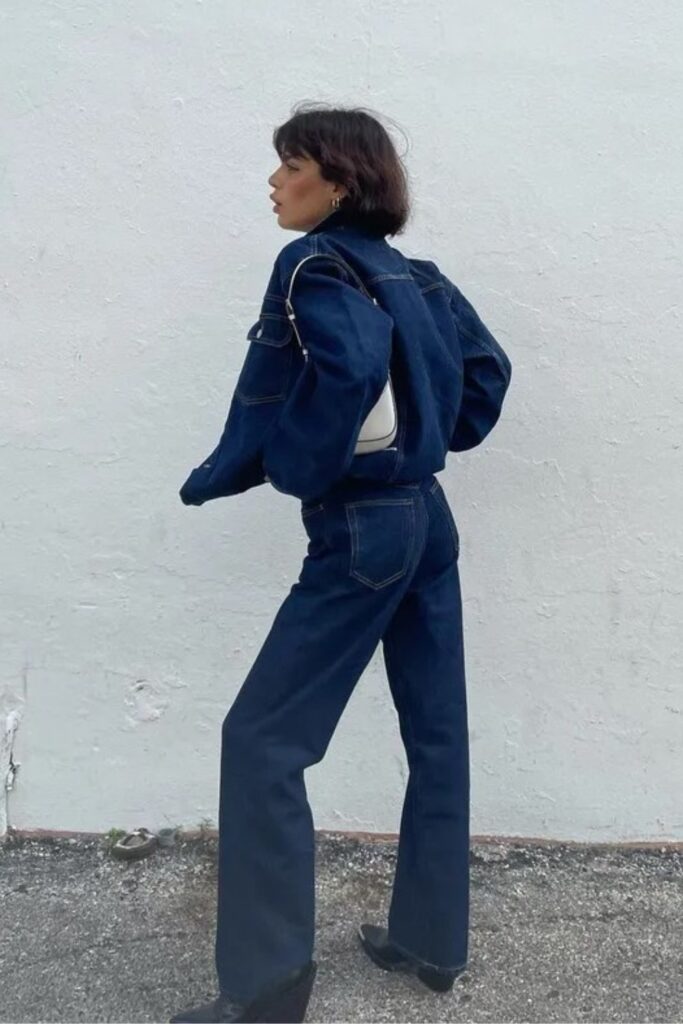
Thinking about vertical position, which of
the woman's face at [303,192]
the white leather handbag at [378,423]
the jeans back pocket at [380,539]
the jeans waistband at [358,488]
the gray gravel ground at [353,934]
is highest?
the woman's face at [303,192]

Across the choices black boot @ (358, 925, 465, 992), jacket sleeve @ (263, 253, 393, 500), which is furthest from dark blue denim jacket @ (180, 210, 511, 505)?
black boot @ (358, 925, 465, 992)

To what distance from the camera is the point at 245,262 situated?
9.44 feet

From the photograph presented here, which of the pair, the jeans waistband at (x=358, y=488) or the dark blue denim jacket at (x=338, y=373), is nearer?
the dark blue denim jacket at (x=338, y=373)

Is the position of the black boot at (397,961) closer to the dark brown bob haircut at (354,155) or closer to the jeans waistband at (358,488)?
the jeans waistband at (358,488)

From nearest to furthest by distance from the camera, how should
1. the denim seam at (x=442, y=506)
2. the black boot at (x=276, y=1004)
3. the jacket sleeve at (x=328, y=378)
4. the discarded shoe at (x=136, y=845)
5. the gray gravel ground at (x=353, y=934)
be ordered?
1. the jacket sleeve at (x=328, y=378)
2. the black boot at (x=276, y=1004)
3. the denim seam at (x=442, y=506)
4. the gray gravel ground at (x=353, y=934)
5. the discarded shoe at (x=136, y=845)

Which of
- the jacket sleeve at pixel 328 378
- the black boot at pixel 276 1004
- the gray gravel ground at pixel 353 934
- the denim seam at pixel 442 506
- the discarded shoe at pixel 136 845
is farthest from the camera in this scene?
the discarded shoe at pixel 136 845

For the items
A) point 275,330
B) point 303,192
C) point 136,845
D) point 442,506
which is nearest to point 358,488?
point 442,506

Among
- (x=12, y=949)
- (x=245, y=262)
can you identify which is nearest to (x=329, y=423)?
(x=245, y=262)

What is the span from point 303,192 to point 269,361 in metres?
0.35

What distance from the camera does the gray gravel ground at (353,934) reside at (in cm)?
247

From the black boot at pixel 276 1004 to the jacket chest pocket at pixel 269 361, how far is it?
1133 mm

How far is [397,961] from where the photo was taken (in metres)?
2.58

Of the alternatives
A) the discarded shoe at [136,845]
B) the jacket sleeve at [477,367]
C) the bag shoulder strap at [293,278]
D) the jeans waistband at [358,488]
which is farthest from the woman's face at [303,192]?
the discarded shoe at [136,845]

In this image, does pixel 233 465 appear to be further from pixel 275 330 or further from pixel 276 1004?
pixel 276 1004
